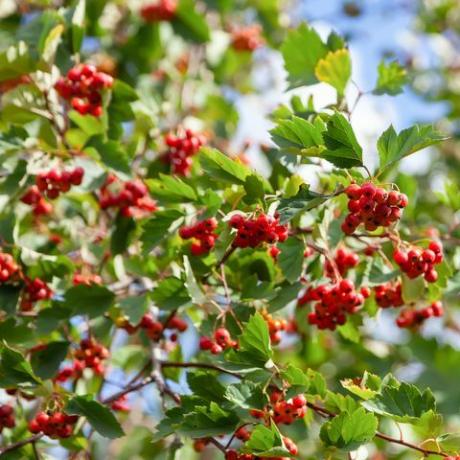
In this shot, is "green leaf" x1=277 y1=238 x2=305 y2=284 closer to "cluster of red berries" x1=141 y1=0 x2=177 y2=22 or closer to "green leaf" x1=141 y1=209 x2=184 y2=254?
"green leaf" x1=141 y1=209 x2=184 y2=254

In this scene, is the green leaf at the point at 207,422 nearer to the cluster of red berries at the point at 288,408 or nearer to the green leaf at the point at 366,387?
the cluster of red berries at the point at 288,408

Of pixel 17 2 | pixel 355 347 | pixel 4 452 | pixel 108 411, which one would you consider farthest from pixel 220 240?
pixel 17 2

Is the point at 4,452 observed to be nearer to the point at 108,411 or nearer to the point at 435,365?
the point at 108,411

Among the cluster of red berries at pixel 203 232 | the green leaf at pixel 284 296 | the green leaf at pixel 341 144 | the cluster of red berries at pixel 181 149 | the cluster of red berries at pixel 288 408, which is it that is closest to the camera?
the green leaf at pixel 341 144

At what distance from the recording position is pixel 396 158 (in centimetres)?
276

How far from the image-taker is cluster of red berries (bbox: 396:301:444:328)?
12.8 feet

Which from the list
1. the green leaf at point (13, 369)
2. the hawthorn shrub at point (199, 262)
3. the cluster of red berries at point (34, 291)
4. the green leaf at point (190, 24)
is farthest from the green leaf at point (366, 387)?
the green leaf at point (190, 24)

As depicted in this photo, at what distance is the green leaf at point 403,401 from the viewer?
9.16ft

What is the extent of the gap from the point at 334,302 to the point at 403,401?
58cm

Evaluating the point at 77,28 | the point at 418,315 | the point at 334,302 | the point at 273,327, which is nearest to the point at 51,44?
the point at 77,28

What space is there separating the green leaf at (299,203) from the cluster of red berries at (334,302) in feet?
1.70

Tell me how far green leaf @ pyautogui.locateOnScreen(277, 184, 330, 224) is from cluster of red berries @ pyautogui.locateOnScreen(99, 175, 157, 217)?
3.62ft

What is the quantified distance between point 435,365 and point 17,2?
173 inches

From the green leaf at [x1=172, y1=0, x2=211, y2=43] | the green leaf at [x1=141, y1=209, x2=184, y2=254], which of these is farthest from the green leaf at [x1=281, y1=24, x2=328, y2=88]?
the green leaf at [x1=172, y1=0, x2=211, y2=43]
